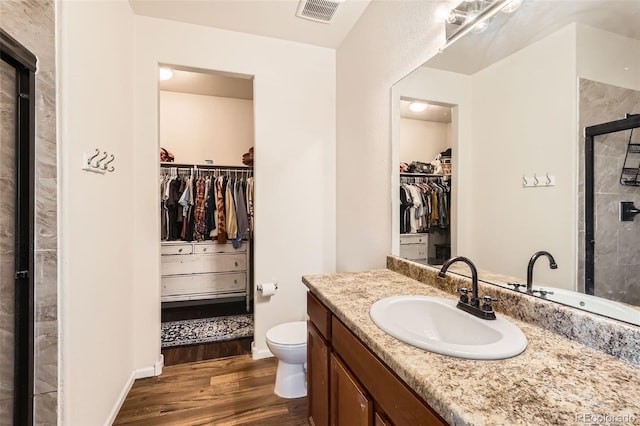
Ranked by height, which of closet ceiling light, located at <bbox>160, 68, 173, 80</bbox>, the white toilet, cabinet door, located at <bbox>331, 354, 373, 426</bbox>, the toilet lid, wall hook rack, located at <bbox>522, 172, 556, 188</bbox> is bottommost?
the white toilet

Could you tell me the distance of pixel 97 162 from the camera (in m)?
1.51

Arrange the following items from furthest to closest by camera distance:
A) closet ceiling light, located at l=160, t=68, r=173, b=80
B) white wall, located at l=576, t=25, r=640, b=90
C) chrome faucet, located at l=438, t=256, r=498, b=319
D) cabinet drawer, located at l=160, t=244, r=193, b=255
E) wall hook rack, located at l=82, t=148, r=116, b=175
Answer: cabinet drawer, located at l=160, t=244, r=193, b=255 → closet ceiling light, located at l=160, t=68, r=173, b=80 → wall hook rack, located at l=82, t=148, r=116, b=175 → chrome faucet, located at l=438, t=256, r=498, b=319 → white wall, located at l=576, t=25, r=640, b=90

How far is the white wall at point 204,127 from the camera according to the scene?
3828 mm

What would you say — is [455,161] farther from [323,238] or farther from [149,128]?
[149,128]

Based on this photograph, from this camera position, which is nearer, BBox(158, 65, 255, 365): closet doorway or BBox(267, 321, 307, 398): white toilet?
BBox(267, 321, 307, 398): white toilet

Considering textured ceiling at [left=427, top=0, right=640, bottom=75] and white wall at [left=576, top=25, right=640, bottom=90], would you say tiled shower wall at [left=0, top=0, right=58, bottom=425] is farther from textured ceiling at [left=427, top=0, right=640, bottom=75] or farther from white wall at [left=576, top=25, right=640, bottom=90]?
white wall at [left=576, top=25, right=640, bottom=90]

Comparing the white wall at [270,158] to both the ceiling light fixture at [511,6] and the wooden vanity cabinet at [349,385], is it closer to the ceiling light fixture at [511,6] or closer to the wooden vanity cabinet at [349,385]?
the wooden vanity cabinet at [349,385]

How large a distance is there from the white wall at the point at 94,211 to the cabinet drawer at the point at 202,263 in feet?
4.14

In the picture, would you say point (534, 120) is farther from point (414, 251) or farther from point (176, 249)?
point (176, 249)

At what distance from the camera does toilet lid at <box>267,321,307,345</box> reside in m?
1.91

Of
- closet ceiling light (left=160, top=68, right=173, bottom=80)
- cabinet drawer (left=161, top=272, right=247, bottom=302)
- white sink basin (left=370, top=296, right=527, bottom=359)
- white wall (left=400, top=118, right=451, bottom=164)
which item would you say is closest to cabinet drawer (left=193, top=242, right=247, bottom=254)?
cabinet drawer (left=161, top=272, right=247, bottom=302)

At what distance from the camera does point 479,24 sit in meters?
1.27

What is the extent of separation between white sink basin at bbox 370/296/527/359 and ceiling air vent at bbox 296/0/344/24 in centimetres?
201

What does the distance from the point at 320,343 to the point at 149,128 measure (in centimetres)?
196
